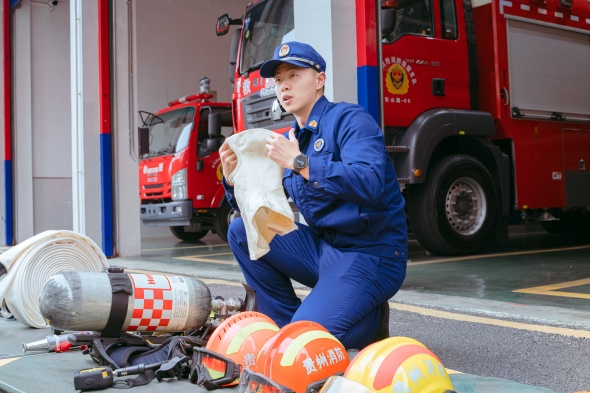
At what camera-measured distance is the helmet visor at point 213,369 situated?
2.29 metres

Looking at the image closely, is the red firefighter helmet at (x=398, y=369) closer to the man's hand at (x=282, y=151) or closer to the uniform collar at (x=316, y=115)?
the man's hand at (x=282, y=151)

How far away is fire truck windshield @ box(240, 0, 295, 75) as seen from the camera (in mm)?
6746

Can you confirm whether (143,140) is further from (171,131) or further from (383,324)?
(383,324)

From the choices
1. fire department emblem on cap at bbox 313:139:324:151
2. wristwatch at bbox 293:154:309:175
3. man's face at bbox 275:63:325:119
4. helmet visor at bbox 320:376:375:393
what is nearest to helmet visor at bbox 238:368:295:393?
helmet visor at bbox 320:376:375:393

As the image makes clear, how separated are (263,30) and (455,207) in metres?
2.69

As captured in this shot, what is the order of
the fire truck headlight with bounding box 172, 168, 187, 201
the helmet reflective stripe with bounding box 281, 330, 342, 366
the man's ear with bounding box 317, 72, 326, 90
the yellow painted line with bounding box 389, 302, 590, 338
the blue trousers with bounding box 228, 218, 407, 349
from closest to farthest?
1. the helmet reflective stripe with bounding box 281, 330, 342, 366
2. the blue trousers with bounding box 228, 218, 407, 349
3. the man's ear with bounding box 317, 72, 326, 90
4. the yellow painted line with bounding box 389, 302, 590, 338
5. the fire truck headlight with bounding box 172, 168, 187, 201

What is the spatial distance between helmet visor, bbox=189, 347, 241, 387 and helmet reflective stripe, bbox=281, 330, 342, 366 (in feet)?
1.20

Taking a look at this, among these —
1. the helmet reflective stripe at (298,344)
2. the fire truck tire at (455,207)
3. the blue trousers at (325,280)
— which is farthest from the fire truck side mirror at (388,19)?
the helmet reflective stripe at (298,344)

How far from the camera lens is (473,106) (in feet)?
23.9

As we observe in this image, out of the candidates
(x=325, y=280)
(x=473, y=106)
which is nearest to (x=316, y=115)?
(x=325, y=280)

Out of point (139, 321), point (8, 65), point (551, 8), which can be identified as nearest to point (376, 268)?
point (139, 321)

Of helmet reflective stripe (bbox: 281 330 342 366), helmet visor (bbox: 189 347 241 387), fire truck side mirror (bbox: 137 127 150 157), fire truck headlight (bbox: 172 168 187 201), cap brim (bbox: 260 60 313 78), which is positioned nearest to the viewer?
helmet reflective stripe (bbox: 281 330 342 366)

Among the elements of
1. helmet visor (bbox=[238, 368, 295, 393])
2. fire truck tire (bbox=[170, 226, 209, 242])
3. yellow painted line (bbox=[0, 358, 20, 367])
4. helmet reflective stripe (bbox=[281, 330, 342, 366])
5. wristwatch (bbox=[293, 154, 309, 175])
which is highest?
wristwatch (bbox=[293, 154, 309, 175])

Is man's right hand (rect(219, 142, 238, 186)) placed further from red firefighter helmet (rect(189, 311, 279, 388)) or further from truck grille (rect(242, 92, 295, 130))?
truck grille (rect(242, 92, 295, 130))
